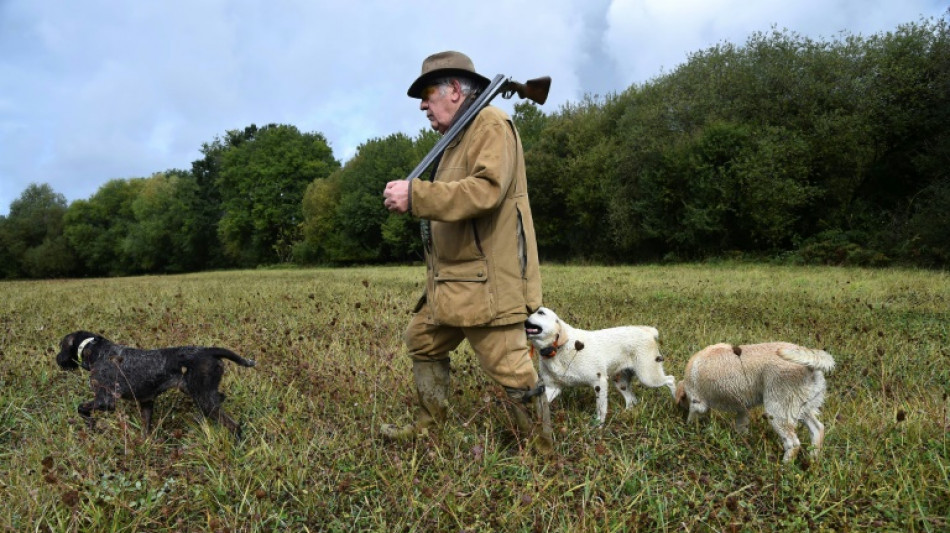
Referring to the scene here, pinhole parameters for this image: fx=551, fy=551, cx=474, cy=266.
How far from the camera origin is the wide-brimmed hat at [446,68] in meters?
3.70

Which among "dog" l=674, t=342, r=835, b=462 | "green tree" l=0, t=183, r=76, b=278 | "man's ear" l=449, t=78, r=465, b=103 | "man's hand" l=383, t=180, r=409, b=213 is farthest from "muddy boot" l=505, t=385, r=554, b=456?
"green tree" l=0, t=183, r=76, b=278

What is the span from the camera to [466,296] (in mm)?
3574

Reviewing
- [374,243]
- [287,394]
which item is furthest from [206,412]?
[374,243]

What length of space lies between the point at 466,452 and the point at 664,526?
1.31 meters

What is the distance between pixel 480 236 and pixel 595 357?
1.65m

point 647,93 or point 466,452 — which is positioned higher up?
point 647,93

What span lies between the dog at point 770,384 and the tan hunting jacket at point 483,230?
4.61 ft

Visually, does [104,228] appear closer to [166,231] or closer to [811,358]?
[166,231]

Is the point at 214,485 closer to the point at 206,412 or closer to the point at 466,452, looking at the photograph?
the point at 206,412

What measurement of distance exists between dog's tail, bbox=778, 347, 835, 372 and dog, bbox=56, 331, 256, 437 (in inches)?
145

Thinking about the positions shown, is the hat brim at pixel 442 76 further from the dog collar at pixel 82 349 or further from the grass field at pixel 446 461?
the dog collar at pixel 82 349

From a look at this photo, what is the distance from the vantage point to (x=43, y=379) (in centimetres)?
539

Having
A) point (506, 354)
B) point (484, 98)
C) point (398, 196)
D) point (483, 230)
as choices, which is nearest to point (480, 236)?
point (483, 230)

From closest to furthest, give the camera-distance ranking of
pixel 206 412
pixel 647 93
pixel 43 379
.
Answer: pixel 206 412, pixel 43 379, pixel 647 93
